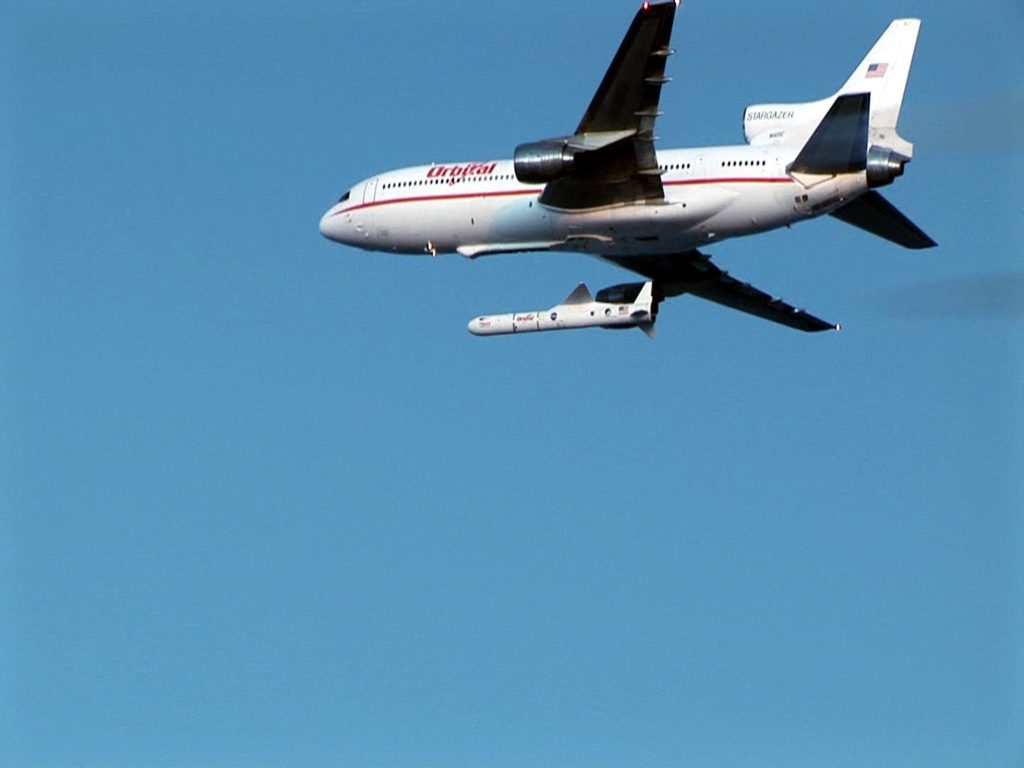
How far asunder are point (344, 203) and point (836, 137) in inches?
651

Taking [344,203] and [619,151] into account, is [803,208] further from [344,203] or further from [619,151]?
[344,203]

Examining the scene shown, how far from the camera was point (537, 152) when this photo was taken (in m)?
59.0

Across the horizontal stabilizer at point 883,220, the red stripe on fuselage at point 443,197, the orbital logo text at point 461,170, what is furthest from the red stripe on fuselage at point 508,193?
the horizontal stabilizer at point 883,220

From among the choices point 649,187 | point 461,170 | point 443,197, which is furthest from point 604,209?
point 461,170

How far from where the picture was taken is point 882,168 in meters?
58.0

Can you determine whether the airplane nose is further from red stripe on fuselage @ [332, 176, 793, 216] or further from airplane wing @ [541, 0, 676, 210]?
airplane wing @ [541, 0, 676, 210]

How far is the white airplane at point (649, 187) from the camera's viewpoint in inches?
2285

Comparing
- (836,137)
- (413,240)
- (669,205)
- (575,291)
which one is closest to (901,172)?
(836,137)

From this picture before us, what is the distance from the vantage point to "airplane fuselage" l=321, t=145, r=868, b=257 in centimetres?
5909

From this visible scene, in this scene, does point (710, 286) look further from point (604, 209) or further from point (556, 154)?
point (556, 154)

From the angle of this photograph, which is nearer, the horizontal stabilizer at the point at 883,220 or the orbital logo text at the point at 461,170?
the horizontal stabilizer at the point at 883,220

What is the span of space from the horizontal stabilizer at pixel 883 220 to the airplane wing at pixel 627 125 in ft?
19.1

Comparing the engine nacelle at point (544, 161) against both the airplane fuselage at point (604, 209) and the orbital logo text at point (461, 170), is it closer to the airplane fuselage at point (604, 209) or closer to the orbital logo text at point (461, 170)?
the airplane fuselage at point (604, 209)

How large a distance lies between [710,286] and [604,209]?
27.5ft
